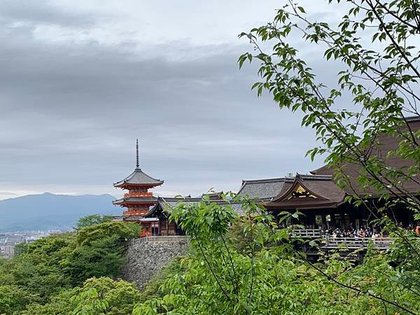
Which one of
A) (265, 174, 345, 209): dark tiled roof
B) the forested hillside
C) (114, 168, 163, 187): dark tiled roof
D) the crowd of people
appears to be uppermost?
(114, 168, 163, 187): dark tiled roof

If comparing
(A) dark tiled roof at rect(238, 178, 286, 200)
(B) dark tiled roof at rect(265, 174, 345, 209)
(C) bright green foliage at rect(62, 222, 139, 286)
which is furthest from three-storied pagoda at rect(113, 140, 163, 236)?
(B) dark tiled roof at rect(265, 174, 345, 209)

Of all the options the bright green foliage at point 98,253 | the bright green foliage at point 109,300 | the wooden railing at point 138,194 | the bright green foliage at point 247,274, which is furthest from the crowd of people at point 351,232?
the wooden railing at point 138,194

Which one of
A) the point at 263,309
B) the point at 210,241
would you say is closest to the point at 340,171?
the point at 210,241

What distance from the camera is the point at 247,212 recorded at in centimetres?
368

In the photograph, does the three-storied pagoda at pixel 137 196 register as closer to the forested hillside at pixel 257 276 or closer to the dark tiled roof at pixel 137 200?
the dark tiled roof at pixel 137 200

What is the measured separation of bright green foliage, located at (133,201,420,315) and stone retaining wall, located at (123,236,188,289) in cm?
2092

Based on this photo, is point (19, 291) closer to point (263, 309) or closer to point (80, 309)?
point (80, 309)

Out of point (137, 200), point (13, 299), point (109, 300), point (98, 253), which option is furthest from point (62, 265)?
point (137, 200)

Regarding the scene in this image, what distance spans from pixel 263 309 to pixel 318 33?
7.38 feet

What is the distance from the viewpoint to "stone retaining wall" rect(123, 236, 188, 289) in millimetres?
25469

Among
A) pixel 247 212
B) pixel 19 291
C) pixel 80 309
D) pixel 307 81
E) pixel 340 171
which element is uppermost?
pixel 307 81

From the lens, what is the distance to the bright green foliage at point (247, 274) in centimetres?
362

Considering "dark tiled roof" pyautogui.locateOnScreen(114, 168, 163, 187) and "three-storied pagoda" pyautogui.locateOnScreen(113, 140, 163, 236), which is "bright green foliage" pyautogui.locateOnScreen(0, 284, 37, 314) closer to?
"three-storied pagoda" pyautogui.locateOnScreen(113, 140, 163, 236)

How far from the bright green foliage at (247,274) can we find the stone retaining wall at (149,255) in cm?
2092
